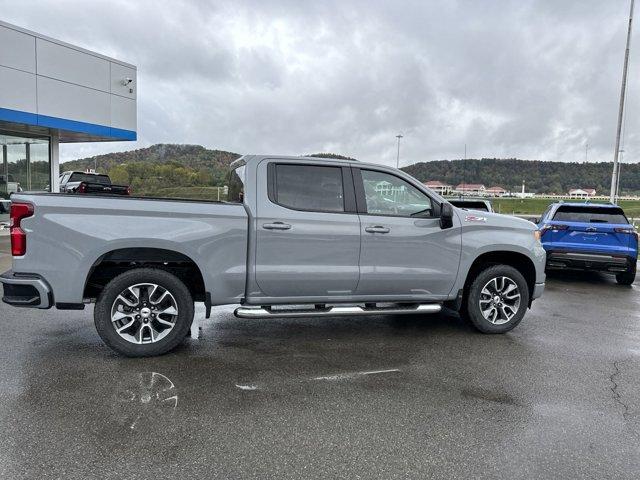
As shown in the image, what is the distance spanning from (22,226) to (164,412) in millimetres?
2154

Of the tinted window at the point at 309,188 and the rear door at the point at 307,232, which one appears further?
the tinted window at the point at 309,188

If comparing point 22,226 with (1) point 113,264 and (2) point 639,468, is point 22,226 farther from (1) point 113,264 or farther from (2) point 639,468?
(2) point 639,468

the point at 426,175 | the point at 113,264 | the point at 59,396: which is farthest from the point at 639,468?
the point at 426,175

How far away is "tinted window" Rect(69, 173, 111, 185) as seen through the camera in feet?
61.1

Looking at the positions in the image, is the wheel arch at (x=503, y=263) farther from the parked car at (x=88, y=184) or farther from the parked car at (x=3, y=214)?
the parked car at (x=3, y=214)

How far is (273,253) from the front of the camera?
4.79m

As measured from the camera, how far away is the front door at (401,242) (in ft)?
16.7

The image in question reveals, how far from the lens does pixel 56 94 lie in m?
14.2

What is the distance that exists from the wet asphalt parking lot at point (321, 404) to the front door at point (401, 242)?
660mm

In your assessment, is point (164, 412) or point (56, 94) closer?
point (164, 412)

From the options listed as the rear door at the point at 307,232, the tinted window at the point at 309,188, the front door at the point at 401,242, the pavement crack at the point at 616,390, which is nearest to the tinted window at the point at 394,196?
the front door at the point at 401,242

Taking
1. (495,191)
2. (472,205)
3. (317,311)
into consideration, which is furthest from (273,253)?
(495,191)

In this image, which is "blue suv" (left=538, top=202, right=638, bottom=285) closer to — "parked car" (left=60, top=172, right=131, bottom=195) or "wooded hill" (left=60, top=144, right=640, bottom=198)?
"parked car" (left=60, top=172, right=131, bottom=195)

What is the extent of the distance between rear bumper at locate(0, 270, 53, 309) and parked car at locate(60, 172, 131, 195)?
13.5 meters
